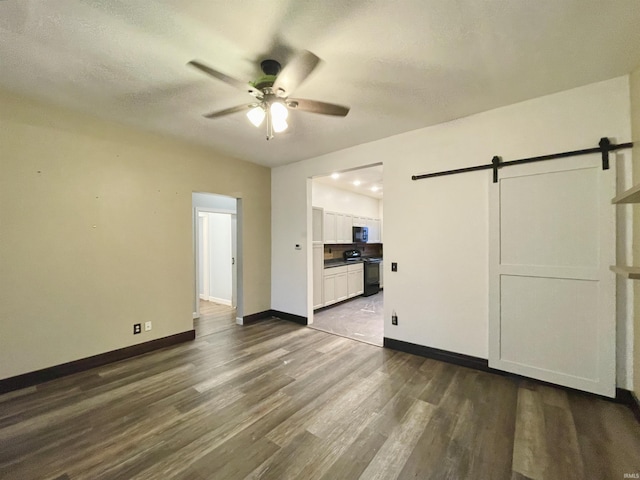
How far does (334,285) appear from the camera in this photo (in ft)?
17.7

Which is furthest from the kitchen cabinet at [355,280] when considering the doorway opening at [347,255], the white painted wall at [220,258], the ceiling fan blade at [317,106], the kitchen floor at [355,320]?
the ceiling fan blade at [317,106]

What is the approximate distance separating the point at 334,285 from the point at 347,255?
134 cm

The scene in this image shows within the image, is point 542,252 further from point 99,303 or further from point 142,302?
point 99,303

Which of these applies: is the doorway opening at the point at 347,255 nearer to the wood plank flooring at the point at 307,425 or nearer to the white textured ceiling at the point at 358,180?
the white textured ceiling at the point at 358,180

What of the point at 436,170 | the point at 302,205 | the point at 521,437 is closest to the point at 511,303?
the point at 521,437

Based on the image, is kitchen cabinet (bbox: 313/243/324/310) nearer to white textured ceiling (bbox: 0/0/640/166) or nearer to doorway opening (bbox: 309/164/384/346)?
doorway opening (bbox: 309/164/384/346)

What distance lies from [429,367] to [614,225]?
207 centimetres

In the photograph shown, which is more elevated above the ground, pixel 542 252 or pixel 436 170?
pixel 436 170

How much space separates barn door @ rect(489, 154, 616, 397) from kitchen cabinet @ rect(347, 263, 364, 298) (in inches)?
133

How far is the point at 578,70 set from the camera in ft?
6.77

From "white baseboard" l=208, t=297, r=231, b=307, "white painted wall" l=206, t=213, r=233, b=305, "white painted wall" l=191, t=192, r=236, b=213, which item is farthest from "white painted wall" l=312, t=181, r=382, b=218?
"white baseboard" l=208, t=297, r=231, b=307

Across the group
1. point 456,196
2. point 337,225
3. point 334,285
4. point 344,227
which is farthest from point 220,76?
point 344,227

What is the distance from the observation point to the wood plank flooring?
5.17 feet

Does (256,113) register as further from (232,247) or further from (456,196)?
(232,247)
